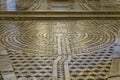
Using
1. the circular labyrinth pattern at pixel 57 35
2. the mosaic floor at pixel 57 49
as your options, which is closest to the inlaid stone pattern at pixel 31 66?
the mosaic floor at pixel 57 49

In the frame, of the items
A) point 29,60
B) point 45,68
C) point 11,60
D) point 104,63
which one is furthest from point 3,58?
point 104,63

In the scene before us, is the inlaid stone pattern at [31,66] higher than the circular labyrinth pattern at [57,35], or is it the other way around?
the circular labyrinth pattern at [57,35]

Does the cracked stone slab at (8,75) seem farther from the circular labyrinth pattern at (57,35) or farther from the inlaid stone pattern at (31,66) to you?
the circular labyrinth pattern at (57,35)

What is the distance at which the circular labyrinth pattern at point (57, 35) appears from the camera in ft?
9.87

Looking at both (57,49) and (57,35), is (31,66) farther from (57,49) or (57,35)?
(57,35)

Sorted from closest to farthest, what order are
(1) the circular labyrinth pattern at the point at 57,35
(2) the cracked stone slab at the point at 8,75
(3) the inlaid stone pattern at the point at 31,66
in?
1. (2) the cracked stone slab at the point at 8,75
2. (3) the inlaid stone pattern at the point at 31,66
3. (1) the circular labyrinth pattern at the point at 57,35

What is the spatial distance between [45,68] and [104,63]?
60 cm

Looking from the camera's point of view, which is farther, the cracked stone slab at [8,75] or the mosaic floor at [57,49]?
the mosaic floor at [57,49]

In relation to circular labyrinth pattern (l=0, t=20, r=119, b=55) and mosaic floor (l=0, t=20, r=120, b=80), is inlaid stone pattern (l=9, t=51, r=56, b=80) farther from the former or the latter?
circular labyrinth pattern (l=0, t=20, r=119, b=55)

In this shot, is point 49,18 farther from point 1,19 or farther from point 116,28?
point 116,28

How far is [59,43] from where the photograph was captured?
319 cm

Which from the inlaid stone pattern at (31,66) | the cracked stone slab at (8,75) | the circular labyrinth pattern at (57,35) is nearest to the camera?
the cracked stone slab at (8,75)

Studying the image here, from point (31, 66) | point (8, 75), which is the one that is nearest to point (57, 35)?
point (31, 66)

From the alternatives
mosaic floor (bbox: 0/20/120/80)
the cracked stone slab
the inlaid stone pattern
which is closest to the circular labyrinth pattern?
mosaic floor (bbox: 0/20/120/80)
